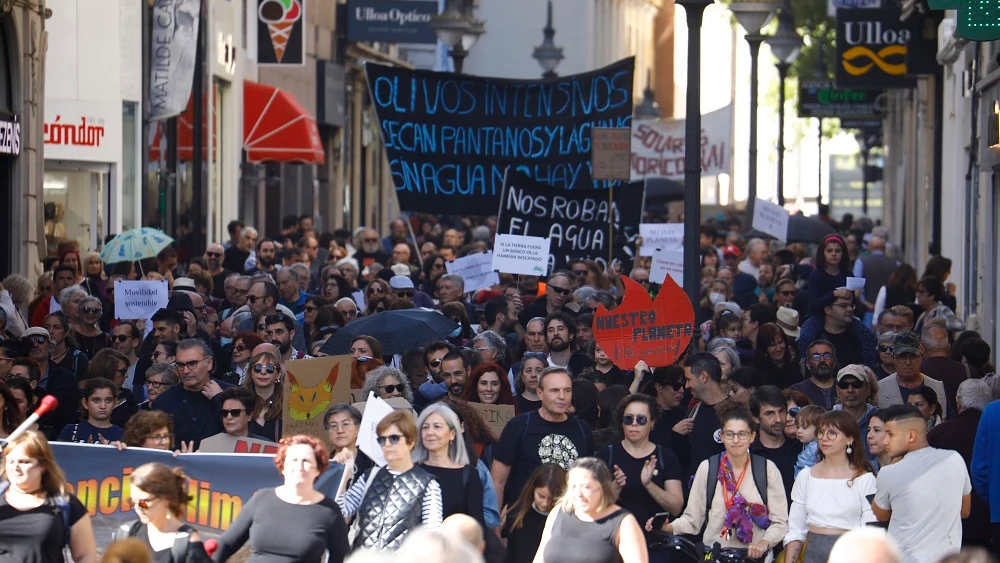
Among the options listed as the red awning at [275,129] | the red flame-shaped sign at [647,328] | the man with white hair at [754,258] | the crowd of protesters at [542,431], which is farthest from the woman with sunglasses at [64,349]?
the red awning at [275,129]

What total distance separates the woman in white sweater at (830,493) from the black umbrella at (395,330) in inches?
182

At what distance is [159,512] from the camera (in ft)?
24.6

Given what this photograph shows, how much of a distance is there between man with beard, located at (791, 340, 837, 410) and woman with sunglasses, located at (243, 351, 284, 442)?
3207 mm

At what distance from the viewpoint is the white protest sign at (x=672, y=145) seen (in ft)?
107

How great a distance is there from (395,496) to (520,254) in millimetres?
8410

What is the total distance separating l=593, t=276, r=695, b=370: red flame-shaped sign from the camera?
11.6 meters

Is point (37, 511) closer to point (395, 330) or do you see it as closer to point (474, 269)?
point (395, 330)

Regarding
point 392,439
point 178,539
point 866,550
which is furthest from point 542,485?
point 866,550

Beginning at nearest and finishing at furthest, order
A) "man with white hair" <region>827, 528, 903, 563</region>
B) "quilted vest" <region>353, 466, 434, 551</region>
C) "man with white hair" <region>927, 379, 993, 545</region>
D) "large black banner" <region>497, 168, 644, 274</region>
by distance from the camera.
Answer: "man with white hair" <region>827, 528, 903, 563</region> → "quilted vest" <region>353, 466, 434, 551</region> → "man with white hair" <region>927, 379, 993, 545</region> → "large black banner" <region>497, 168, 644, 274</region>

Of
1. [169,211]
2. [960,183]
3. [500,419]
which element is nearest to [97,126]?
[169,211]

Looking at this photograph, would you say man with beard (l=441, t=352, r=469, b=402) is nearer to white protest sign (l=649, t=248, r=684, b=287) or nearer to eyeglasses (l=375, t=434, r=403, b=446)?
eyeglasses (l=375, t=434, r=403, b=446)

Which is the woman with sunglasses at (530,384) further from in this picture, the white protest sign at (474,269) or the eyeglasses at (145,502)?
the white protest sign at (474,269)

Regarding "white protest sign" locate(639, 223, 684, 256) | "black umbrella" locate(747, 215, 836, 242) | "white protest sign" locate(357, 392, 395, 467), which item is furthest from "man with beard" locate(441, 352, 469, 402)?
"black umbrella" locate(747, 215, 836, 242)

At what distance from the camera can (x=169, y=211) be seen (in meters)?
27.8
